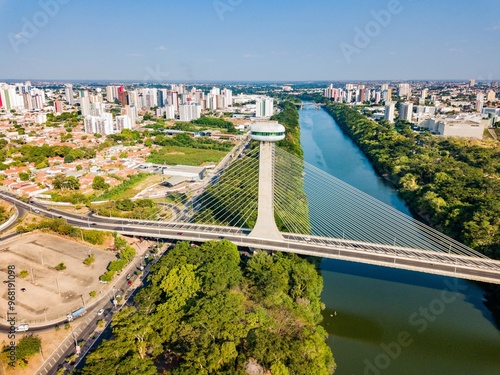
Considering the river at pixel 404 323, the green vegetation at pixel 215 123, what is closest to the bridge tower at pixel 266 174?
the river at pixel 404 323

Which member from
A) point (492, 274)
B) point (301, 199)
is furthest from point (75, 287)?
point (492, 274)

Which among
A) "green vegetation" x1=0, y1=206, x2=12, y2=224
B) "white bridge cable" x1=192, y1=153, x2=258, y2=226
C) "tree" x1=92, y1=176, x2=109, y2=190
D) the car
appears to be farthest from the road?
"tree" x1=92, y1=176, x2=109, y2=190

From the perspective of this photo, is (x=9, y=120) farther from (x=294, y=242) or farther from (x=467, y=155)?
(x=467, y=155)

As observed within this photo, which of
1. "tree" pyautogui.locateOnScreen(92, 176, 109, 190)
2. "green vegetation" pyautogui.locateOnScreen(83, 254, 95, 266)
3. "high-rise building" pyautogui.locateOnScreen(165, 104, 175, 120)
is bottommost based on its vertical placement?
"green vegetation" pyautogui.locateOnScreen(83, 254, 95, 266)

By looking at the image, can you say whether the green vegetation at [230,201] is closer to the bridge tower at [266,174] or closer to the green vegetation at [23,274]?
the bridge tower at [266,174]

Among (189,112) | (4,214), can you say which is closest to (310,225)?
(4,214)

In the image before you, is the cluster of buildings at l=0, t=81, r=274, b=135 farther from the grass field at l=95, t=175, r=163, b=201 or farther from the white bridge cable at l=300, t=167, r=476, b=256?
the white bridge cable at l=300, t=167, r=476, b=256
